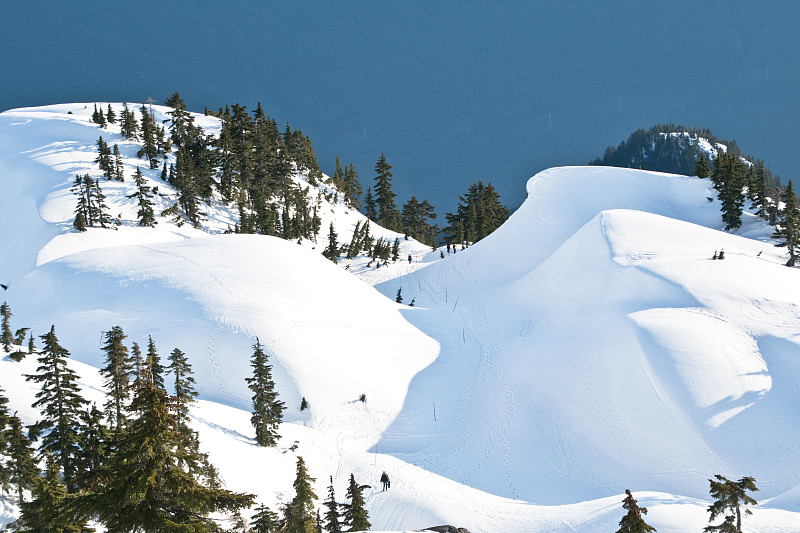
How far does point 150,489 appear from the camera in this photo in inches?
260

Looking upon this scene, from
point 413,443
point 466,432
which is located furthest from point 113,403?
point 466,432

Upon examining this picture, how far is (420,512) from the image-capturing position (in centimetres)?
2181

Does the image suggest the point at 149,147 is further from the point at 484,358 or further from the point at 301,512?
the point at 301,512

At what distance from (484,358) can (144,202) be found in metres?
44.1

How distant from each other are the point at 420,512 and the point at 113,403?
14.1 m

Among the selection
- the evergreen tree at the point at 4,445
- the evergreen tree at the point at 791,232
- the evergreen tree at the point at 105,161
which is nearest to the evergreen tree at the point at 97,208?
the evergreen tree at the point at 105,161

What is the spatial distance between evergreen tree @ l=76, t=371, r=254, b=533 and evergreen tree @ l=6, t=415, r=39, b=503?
11.9m

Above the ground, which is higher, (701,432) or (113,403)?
(113,403)

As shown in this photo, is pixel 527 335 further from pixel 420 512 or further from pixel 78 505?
pixel 78 505

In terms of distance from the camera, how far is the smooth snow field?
2283 centimetres

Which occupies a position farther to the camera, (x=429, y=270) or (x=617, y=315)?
(x=429, y=270)

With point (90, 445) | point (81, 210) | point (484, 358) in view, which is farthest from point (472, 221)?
point (90, 445)

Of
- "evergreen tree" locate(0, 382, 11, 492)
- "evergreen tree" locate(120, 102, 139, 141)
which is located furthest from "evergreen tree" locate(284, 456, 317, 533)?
"evergreen tree" locate(120, 102, 139, 141)

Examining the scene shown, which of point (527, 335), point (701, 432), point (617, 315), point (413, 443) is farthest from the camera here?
point (527, 335)
